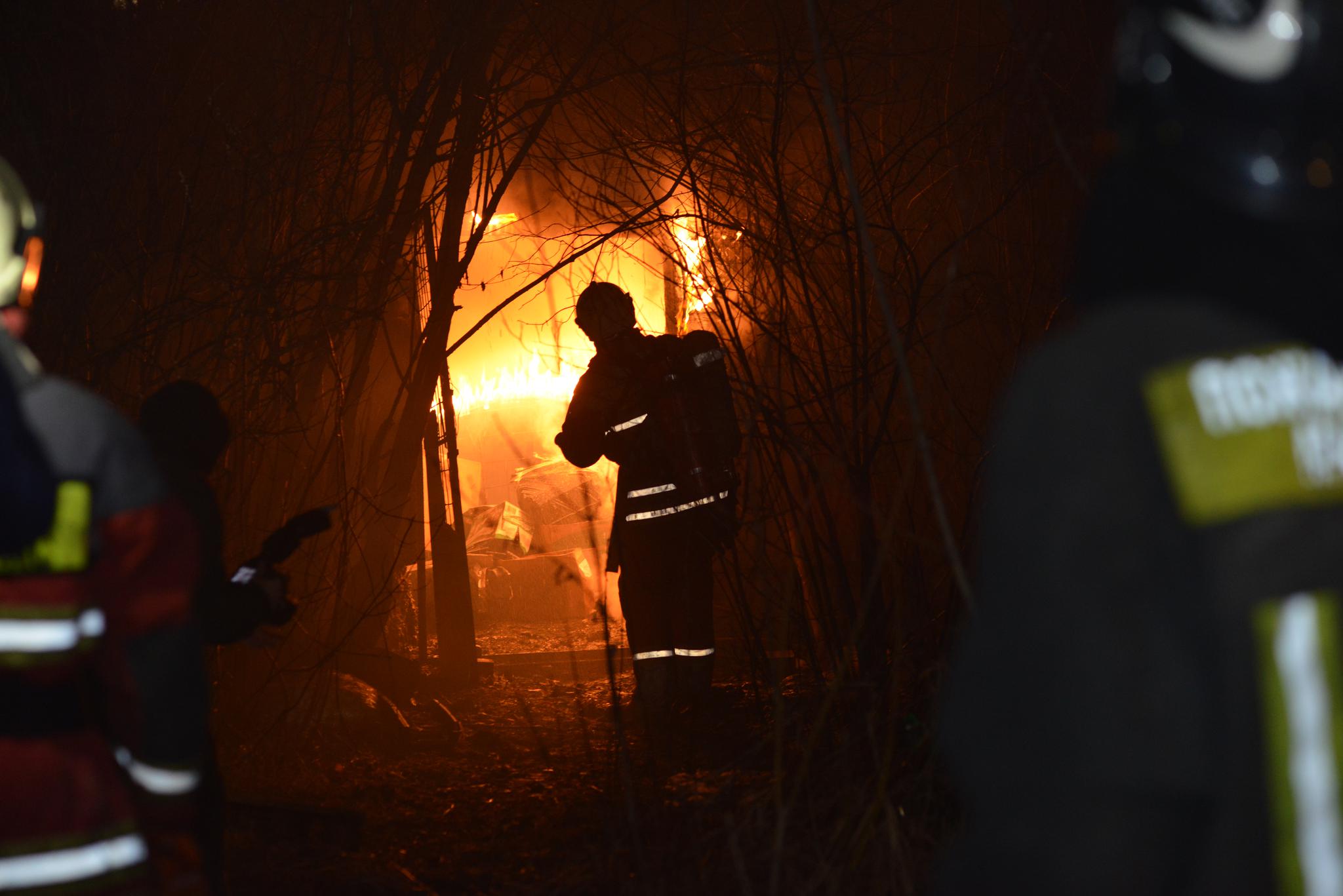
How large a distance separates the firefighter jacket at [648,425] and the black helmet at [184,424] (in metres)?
2.27

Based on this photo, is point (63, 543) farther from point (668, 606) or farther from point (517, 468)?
point (517, 468)

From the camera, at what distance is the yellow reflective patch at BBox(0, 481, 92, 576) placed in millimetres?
1575

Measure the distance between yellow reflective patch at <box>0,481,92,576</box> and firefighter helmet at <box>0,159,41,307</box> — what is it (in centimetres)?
35

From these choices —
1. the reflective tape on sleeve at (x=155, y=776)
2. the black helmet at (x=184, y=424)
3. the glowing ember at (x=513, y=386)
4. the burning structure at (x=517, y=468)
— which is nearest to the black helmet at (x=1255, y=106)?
the reflective tape on sleeve at (x=155, y=776)

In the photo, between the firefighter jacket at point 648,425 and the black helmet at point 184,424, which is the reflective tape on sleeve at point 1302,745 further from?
the firefighter jacket at point 648,425

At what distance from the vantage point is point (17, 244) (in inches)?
70.5

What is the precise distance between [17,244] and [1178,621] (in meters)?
1.70

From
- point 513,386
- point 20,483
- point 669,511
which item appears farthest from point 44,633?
point 513,386

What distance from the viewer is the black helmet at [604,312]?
5473 millimetres

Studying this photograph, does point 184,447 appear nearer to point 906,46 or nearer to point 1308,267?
point 1308,267

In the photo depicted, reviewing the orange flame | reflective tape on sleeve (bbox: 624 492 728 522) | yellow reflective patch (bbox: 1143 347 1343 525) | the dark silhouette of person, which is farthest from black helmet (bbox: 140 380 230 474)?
yellow reflective patch (bbox: 1143 347 1343 525)

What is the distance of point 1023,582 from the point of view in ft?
3.21

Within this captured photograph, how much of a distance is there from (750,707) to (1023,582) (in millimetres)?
4783

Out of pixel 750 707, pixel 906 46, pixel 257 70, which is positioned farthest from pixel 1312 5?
pixel 906 46
